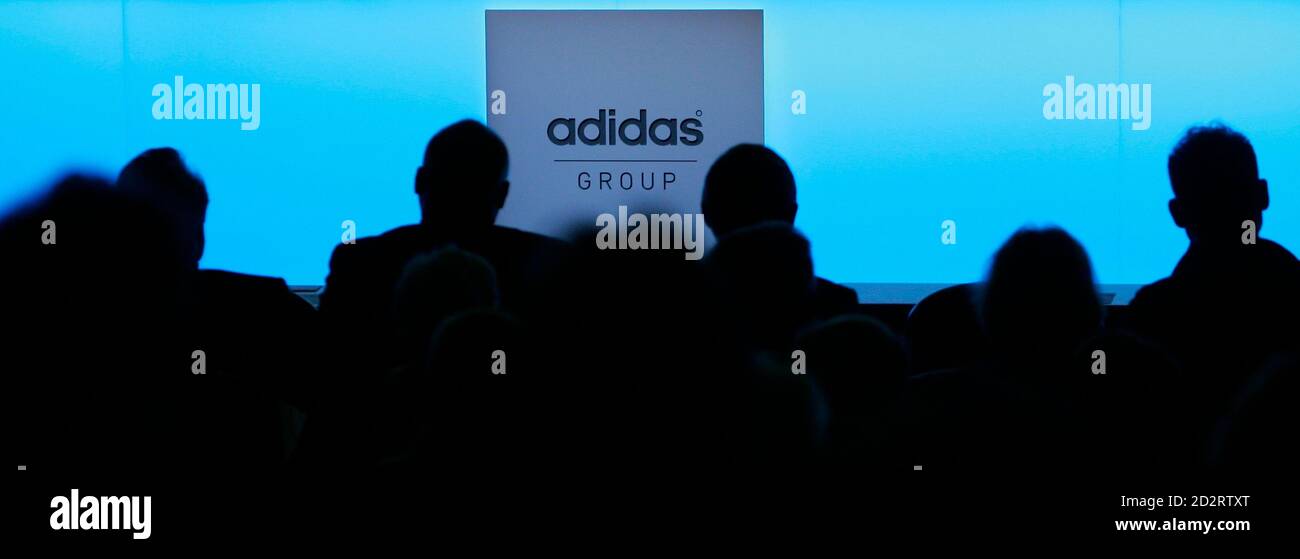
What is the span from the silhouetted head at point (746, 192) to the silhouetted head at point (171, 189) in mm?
908

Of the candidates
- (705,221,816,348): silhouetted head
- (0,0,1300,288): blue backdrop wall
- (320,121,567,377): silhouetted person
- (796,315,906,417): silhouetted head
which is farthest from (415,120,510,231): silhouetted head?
(0,0,1300,288): blue backdrop wall

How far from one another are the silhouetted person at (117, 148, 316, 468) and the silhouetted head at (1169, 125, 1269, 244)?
1547mm

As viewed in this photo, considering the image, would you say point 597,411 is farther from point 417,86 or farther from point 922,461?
point 417,86

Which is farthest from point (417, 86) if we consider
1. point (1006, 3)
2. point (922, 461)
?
point (922, 461)

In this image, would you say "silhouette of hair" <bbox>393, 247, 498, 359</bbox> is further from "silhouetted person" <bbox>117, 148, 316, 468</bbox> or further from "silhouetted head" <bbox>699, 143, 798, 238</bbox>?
"silhouetted head" <bbox>699, 143, 798, 238</bbox>

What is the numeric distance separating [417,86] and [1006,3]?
2.11 meters

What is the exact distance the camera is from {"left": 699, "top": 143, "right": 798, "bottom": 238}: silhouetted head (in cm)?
213

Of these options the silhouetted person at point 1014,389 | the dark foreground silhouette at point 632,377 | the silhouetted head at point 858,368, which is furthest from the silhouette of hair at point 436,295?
the silhouetted person at point 1014,389

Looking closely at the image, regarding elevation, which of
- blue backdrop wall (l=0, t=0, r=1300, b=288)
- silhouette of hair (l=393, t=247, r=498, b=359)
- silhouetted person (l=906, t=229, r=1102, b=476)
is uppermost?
blue backdrop wall (l=0, t=0, r=1300, b=288)

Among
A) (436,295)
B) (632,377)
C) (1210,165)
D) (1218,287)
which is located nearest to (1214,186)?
(1210,165)

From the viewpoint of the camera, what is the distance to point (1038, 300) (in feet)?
5.98

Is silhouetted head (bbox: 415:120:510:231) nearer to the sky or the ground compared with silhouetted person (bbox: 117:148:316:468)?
nearer to the sky
